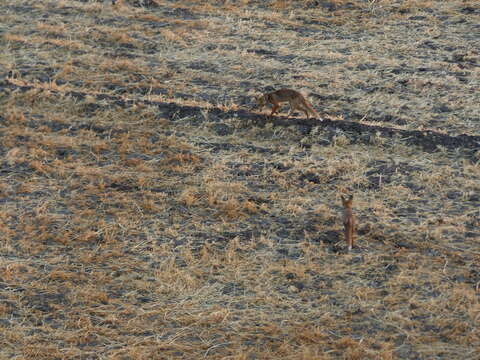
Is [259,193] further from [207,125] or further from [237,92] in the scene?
[237,92]

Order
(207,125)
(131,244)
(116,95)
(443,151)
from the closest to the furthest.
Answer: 1. (131,244)
2. (443,151)
3. (207,125)
4. (116,95)

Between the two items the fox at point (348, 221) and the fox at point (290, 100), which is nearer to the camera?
the fox at point (348, 221)

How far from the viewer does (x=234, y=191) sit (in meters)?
11.2

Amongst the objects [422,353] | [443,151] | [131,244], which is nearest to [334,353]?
[422,353]

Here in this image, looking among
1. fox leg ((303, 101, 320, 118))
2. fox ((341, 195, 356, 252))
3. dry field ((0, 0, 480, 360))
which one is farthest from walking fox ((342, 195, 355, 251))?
fox leg ((303, 101, 320, 118))

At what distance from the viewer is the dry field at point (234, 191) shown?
8203mm

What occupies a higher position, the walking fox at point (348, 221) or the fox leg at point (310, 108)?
the fox leg at point (310, 108)

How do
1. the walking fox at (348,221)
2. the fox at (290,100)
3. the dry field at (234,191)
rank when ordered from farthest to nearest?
the fox at (290,100) → the walking fox at (348,221) → the dry field at (234,191)

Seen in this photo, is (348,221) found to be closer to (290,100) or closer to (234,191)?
(234,191)

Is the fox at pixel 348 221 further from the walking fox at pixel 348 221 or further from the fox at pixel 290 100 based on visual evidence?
the fox at pixel 290 100

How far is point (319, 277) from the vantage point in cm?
914

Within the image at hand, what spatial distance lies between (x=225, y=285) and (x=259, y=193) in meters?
2.57

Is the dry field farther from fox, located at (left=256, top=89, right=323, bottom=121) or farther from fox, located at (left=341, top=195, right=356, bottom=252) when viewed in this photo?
fox, located at (left=256, top=89, right=323, bottom=121)

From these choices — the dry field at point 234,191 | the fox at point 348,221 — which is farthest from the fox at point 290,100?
the fox at point 348,221
